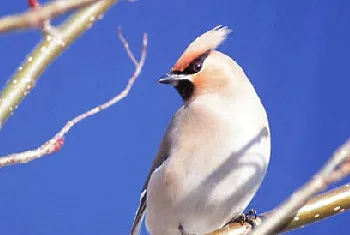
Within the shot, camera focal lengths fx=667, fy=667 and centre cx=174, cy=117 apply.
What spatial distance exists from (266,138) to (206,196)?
0.53 feet

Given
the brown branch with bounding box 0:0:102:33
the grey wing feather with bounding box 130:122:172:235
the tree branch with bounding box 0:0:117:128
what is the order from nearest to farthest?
the brown branch with bounding box 0:0:102:33 → the tree branch with bounding box 0:0:117:128 → the grey wing feather with bounding box 130:122:172:235

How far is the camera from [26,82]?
0.54 metres

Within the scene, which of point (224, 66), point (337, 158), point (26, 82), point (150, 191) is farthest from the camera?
point (224, 66)

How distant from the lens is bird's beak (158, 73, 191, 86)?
1.45 meters

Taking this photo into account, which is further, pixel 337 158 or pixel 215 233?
pixel 215 233

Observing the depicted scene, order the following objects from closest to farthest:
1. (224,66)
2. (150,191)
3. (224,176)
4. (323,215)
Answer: (323,215) → (224,176) → (150,191) → (224,66)

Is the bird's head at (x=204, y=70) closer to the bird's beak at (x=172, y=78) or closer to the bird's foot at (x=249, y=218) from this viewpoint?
the bird's beak at (x=172, y=78)

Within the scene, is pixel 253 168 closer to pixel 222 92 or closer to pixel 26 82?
pixel 222 92

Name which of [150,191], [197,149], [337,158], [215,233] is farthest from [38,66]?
[150,191]

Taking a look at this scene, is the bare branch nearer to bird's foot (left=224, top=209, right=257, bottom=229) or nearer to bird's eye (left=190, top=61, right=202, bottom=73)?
bird's foot (left=224, top=209, right=257, bottom=229)

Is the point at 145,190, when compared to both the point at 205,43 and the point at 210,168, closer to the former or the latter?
the point at 210,168

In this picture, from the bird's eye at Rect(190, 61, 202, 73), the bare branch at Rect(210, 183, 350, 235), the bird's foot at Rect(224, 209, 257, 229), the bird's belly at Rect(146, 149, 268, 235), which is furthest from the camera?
the bird's eye at Rect(190, 61, 202, 73)

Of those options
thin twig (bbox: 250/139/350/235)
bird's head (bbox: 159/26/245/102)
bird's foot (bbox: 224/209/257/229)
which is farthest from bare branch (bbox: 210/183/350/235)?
bird's head (bbox: 159/26/245/102)

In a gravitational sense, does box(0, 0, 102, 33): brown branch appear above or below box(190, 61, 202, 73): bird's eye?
below
